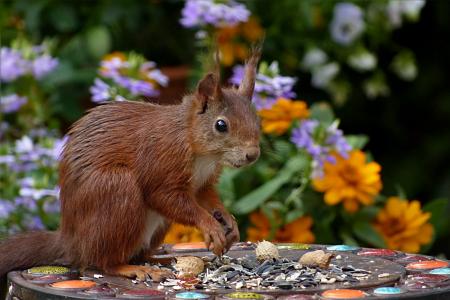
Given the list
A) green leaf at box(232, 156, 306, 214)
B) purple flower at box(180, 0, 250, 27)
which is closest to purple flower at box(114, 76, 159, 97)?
purple flower at box(180, 0, 250, 27)

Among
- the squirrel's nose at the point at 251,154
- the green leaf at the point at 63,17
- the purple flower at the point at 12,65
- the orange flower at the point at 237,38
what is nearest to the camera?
the squirrel's nose at the point at 251,154

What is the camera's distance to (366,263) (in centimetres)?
248

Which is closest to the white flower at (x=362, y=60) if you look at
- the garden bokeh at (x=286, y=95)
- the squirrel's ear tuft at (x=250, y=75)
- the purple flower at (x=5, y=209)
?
the garden bokeh at (x=286, y=95)

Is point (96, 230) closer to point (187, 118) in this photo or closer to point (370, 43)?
point (187, 118)

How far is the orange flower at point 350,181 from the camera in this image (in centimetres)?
350

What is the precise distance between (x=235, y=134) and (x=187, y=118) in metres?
0.13

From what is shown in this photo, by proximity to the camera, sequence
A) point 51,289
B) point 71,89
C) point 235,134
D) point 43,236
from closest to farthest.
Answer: point 51,289
point 235,134
point 43,236
point 71,89

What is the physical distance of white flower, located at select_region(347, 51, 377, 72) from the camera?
14.4ft

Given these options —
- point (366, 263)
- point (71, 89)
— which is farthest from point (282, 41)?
point (366, 263)

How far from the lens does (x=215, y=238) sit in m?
2.33

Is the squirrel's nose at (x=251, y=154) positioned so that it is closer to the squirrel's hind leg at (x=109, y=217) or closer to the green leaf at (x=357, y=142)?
the squirrel's hind leg at (x=109, y=217)

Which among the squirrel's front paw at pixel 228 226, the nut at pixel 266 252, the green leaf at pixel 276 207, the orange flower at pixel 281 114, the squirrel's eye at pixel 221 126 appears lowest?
the nut at pixel 266 252

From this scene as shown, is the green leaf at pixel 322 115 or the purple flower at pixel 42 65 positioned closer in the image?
the green leaf at pixel 322 115

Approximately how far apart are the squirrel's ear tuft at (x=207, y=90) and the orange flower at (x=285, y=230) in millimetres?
1209
